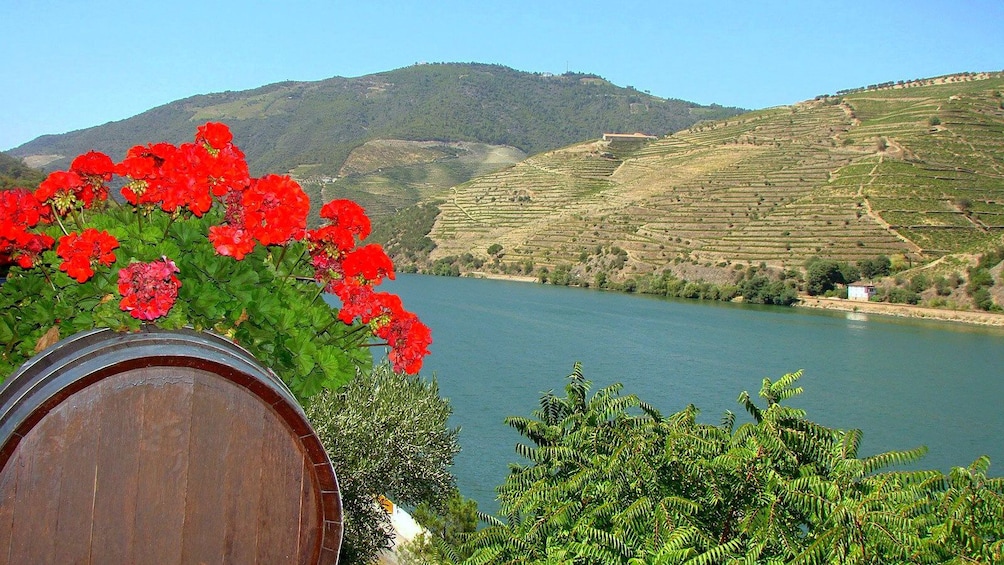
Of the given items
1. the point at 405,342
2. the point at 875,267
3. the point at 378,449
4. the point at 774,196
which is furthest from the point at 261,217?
the point at 774,196

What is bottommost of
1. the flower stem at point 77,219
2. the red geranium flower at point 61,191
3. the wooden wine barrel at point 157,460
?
the wooden wine barrel at point 157,460

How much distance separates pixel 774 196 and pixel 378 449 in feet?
239

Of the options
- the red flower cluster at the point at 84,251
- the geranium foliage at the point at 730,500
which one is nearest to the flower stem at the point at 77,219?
the red flower cluster at the point at 84,251

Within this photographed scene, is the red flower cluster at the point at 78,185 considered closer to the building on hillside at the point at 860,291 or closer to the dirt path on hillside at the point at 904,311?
the dirt path on hillside at the point at 904,311

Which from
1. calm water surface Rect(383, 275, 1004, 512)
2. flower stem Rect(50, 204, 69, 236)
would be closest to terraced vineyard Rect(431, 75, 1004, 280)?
calm water surface Rect(383, 275, 1004, 512)

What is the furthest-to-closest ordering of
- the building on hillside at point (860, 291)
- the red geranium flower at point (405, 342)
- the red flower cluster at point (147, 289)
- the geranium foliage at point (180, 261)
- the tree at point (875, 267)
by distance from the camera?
the tree at point (875, 267) → the building on hillside at point (860, 291) → the red geranium flower at point (405, 342) → the geranium foliage at point (180, 261) → the red flower cluster at point (147, 289)

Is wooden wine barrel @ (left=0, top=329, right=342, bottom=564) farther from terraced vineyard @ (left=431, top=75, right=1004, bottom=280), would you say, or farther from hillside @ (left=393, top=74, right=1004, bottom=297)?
terraced vineyard @ (left=431, top=75, right=1004, bottom=280)

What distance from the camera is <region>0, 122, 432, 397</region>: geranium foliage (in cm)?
228

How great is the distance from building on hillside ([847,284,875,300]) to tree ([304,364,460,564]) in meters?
52.1

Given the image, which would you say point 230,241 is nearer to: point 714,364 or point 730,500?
point 730,500

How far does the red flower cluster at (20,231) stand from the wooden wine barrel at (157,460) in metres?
0.41

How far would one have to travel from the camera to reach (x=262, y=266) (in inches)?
106

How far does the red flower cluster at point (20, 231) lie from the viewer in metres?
2.38

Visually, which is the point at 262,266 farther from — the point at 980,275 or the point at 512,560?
the point at 980,275
